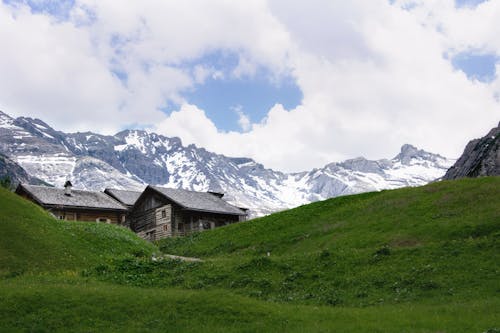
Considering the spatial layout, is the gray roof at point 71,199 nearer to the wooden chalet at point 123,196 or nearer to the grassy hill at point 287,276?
the wooden chalet at point 123,196

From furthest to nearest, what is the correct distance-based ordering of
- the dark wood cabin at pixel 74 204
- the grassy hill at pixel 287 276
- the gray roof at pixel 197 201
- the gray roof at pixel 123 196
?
the gray roof at pixel 123 196 < the gray roof at pixel 197 201 < the dark wood cabin at pixel 74 204 < the grassy hill at pixel 287 276

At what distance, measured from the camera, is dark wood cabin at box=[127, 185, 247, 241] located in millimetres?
87625

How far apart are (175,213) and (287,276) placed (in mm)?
53440

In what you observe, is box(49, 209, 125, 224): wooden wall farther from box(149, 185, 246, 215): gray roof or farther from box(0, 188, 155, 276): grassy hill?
box(0, 188, 155, 276): grassy hill

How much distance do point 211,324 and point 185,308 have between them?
7.40 ft

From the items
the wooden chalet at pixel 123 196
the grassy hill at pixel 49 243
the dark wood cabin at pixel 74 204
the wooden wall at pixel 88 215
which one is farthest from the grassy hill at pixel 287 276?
the wooden chalet at pixel 123 196

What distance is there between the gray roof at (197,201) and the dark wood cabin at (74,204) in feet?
24.4

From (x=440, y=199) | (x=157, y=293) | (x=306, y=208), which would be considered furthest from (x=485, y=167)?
(x=157, y=293)

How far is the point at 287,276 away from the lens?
119ft

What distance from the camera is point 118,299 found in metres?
28.6

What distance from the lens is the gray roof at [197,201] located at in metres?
87.8

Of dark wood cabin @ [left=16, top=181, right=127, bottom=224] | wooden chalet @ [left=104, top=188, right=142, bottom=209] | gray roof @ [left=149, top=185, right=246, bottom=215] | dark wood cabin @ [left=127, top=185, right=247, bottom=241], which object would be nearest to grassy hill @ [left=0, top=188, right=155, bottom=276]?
dark wood cabin @ [left=16, top=181, right=127, bottom=224]

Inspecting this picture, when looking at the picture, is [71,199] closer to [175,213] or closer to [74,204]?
[74,204]

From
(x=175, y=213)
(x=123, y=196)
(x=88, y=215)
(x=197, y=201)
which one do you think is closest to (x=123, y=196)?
(x=123, y=196)
